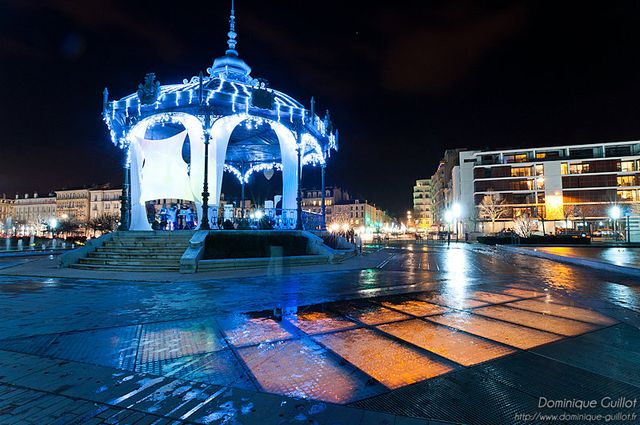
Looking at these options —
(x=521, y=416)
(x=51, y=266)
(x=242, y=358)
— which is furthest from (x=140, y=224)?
Result: (x=521, y=416)

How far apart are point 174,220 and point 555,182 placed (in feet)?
270

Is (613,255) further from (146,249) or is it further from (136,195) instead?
(136,195)

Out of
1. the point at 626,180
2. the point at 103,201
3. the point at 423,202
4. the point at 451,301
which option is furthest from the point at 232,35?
the point at 423,202

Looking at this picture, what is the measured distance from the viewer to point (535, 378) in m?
3.81

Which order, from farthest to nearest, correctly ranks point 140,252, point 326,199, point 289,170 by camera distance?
point 326,199, point 289,170, point 140,252

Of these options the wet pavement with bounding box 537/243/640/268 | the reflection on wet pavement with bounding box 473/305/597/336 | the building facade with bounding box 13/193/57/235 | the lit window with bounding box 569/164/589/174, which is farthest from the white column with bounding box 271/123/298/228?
the building facade with bounding box 13/193/57/235

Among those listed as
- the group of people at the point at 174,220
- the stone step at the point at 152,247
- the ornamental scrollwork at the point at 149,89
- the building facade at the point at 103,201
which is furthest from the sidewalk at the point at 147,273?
the building facade at the point at 103,201

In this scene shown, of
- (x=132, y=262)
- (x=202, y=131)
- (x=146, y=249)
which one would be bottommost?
(x=132, y=262)

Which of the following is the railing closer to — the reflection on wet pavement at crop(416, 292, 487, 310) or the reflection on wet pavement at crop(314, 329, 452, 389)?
the reflection on wet pavement at crop(416, 292, 487, 310)

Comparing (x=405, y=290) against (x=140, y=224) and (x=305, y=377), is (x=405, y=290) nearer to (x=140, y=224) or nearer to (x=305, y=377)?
(x=305, y=377)

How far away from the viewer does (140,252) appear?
622 inches

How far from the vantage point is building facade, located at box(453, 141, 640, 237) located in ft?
245

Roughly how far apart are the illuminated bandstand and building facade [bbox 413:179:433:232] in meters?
127

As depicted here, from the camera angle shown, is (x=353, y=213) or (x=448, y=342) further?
(x=353, y=213)
